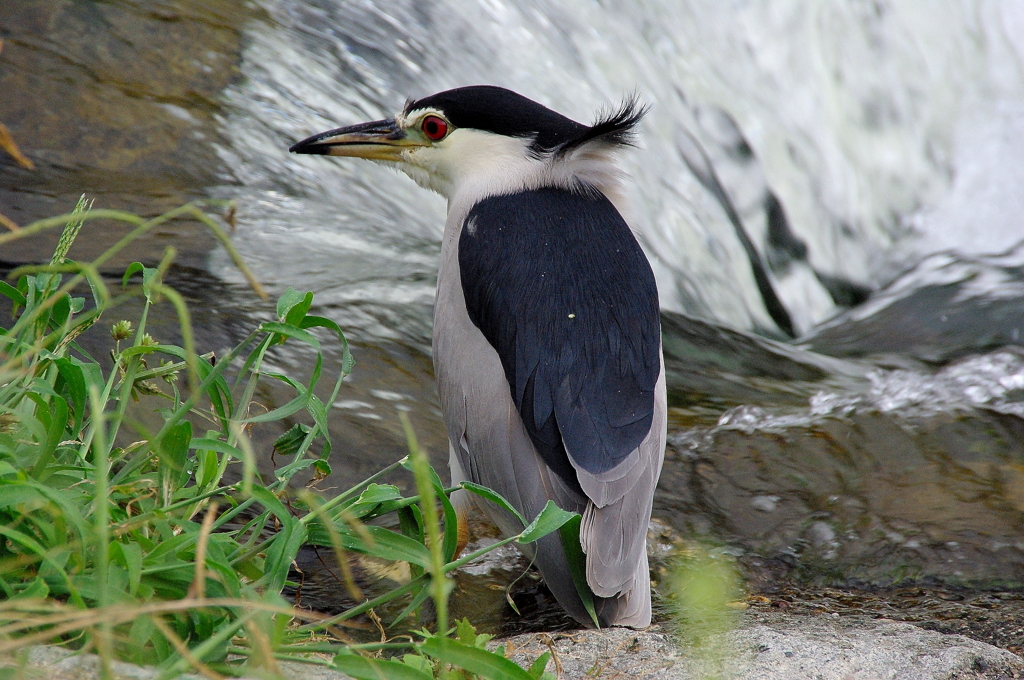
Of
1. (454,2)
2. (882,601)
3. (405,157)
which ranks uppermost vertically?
(454,2)

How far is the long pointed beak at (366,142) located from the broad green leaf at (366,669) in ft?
6.56

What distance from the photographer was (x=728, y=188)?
18.1ft

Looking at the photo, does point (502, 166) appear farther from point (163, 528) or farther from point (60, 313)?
point (163, 528)

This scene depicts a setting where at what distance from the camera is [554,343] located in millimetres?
2146

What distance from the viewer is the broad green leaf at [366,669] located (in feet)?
4.08

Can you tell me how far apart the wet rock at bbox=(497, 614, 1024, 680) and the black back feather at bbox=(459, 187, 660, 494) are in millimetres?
337

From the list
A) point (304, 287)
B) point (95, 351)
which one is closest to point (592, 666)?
point (95, 351)

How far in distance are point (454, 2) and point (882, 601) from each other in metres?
4.04

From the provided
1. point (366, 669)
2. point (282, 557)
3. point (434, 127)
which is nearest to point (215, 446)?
point (282, 557)

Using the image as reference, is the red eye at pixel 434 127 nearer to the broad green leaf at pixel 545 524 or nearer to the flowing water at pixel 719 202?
the flowing water at pixel 719 202

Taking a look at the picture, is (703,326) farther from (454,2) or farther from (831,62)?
(831,62)

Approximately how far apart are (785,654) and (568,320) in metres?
0.84

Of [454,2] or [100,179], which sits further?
[454,2]

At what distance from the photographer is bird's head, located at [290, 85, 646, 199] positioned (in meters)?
2.66
